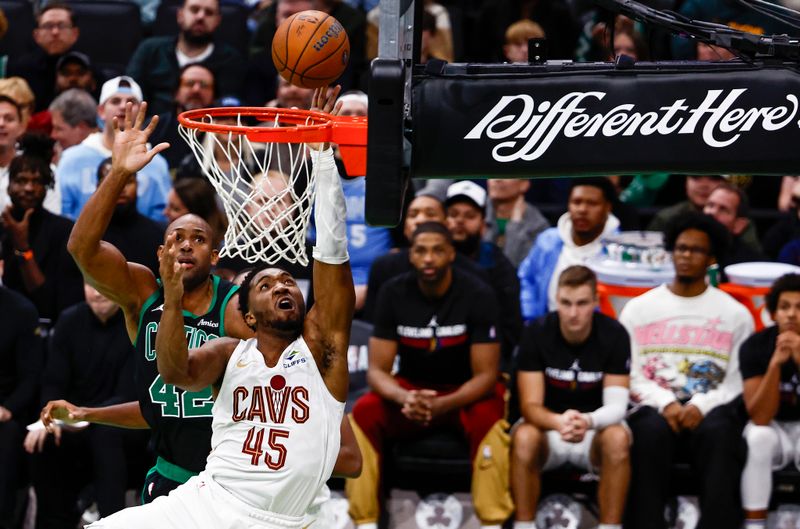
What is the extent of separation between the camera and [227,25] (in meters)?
11.8

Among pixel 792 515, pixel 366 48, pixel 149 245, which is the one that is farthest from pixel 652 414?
pixel 366 48

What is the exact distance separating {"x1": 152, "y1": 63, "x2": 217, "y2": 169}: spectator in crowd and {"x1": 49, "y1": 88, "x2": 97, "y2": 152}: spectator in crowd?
498mm

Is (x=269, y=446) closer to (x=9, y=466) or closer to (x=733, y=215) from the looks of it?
(x=9, y=466)

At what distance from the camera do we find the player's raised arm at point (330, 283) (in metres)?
5.98

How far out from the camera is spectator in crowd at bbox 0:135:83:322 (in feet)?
30.3

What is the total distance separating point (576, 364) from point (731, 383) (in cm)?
95

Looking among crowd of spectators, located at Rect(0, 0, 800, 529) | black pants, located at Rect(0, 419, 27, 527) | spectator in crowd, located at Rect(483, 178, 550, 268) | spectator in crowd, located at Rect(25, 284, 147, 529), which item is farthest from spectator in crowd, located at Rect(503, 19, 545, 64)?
black pants, located at Rect(0, 419, 27, 527)

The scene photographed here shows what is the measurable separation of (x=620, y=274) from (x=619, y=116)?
397 centimetres

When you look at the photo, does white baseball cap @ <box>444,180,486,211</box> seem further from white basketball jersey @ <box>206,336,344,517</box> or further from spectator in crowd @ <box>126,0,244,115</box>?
white basketball jersey @ <box>206,336,344,517</box>

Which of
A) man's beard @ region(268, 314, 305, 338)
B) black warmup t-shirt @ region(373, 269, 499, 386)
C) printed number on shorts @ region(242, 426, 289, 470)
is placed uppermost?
man's beard @ region(268, 314, 305, 338)

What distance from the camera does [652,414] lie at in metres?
8.27

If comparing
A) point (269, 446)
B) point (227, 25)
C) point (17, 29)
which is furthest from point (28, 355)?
point (17, 29)

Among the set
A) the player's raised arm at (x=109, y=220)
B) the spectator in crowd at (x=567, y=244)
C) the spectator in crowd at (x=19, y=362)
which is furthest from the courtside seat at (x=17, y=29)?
the player's raised arm at (x=109, y=220)

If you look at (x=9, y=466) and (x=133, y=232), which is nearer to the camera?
(x=9, y=466)
